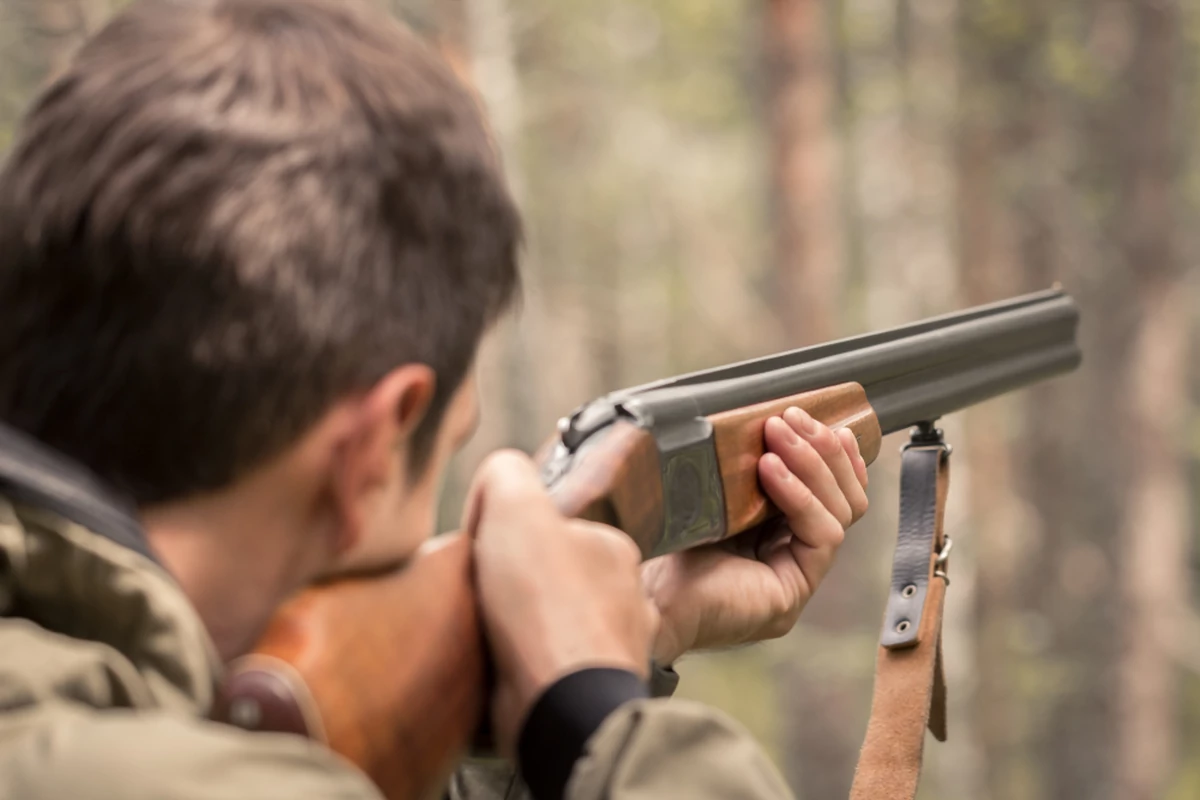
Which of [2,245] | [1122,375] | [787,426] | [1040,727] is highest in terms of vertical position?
[2,245]

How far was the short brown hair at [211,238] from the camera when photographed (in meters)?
1.20

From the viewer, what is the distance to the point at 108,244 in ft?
3.92

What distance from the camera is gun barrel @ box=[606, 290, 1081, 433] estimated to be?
6.57ft

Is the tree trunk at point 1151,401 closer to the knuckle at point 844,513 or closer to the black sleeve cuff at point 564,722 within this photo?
the knuckle at point 844,513

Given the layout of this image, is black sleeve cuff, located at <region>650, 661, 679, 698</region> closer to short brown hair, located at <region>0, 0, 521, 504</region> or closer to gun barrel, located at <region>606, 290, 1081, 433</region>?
gun barrel, located at <region>606, 290, 1081, 433</region>

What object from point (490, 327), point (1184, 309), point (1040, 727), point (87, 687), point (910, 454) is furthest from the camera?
point (1040, 727)

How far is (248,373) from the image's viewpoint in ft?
3.98

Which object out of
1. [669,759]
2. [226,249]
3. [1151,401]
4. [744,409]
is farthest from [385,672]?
[1151,401]

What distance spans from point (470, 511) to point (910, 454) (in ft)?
4.45

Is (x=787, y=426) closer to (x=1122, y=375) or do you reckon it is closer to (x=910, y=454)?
(x=910, y=454)

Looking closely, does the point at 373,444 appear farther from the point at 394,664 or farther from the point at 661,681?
the point at 661,681

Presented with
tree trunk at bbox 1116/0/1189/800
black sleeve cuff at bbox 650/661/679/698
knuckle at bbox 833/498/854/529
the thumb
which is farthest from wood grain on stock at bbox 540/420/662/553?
tree trunk at bbox 1116/0/1189/800

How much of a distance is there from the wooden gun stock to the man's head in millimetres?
134

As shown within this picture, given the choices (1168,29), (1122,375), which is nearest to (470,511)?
(1122,375)
